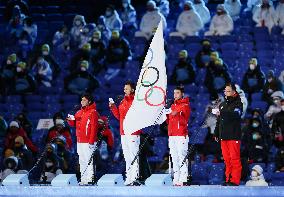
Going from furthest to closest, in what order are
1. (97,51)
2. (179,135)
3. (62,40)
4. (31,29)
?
(31,29), (62,40), (97,51), (179,135)

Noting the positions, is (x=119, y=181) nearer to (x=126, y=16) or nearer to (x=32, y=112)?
(x=32, y=112)

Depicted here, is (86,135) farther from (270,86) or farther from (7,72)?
(7,72)

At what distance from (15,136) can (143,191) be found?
18.6 ft

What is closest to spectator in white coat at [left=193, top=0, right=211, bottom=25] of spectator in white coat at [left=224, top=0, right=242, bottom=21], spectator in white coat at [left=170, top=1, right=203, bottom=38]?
spectator in white coat at [left=224, top=0, right=242, bottom=21]

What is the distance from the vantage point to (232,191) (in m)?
15.2

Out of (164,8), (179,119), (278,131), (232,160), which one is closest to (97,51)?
(164,8)

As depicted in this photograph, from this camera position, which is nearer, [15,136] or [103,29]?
[15,136]

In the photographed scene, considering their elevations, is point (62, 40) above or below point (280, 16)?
below

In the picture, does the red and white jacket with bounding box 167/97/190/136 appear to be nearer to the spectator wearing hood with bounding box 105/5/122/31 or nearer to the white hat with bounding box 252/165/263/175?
the white hat with bounding box 252/165/263/175

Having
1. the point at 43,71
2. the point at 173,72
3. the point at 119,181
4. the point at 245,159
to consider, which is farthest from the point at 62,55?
the point at 119,181

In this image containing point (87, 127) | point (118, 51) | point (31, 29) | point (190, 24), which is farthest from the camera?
point (31, 29)

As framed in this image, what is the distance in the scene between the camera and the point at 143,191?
16.0 m

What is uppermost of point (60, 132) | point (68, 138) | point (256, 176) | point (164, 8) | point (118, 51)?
point (164, 8)

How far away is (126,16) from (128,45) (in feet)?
6.39
